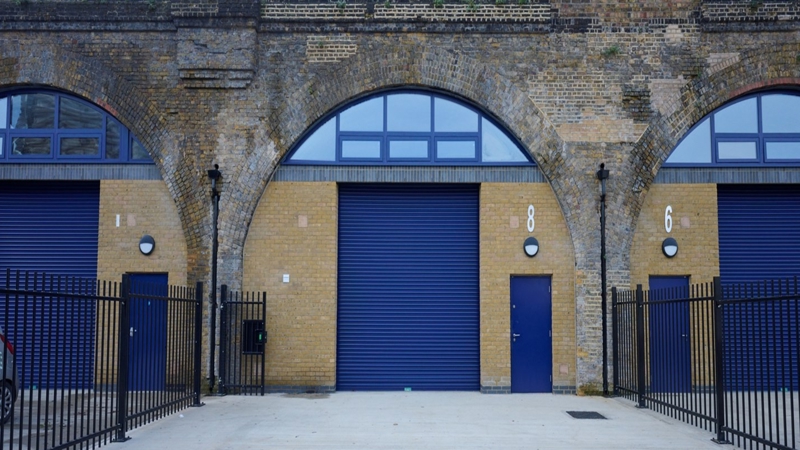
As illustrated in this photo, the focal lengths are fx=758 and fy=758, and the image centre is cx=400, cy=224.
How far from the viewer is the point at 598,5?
52.2 ft

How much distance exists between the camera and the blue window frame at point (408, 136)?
52.4ft

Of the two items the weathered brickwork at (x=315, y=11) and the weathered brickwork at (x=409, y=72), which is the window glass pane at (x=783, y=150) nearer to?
the weathered brickwork at (x=409, y=72)

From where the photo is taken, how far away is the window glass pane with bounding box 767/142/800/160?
1603 cm

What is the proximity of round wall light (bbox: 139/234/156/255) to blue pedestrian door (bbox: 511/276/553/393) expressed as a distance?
7528 millimetres

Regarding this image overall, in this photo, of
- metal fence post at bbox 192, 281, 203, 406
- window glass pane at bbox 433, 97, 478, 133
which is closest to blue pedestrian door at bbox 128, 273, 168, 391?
metal fence post at bbox 192, 281, 203, 406

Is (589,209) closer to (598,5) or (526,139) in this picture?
(526,139)

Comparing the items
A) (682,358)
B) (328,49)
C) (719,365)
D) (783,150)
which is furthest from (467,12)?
(719,365)

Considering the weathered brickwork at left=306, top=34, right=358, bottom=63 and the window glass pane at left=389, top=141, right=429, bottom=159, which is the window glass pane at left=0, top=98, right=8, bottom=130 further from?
the window glass pane at left=389, top=141, right=429, bottom=159

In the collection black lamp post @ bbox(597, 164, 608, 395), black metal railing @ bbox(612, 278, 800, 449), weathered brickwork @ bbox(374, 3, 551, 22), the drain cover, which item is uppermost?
weathered brickwork @ bbox(374, 3, 551, 22)

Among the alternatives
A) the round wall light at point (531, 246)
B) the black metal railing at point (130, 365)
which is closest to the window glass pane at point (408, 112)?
the round wall light at point (531, 246)

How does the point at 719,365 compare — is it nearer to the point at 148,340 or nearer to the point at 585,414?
the point at 585,414

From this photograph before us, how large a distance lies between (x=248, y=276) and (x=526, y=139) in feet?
21.1

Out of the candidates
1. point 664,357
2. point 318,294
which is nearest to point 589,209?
point 664,357

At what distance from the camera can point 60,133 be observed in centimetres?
1606
